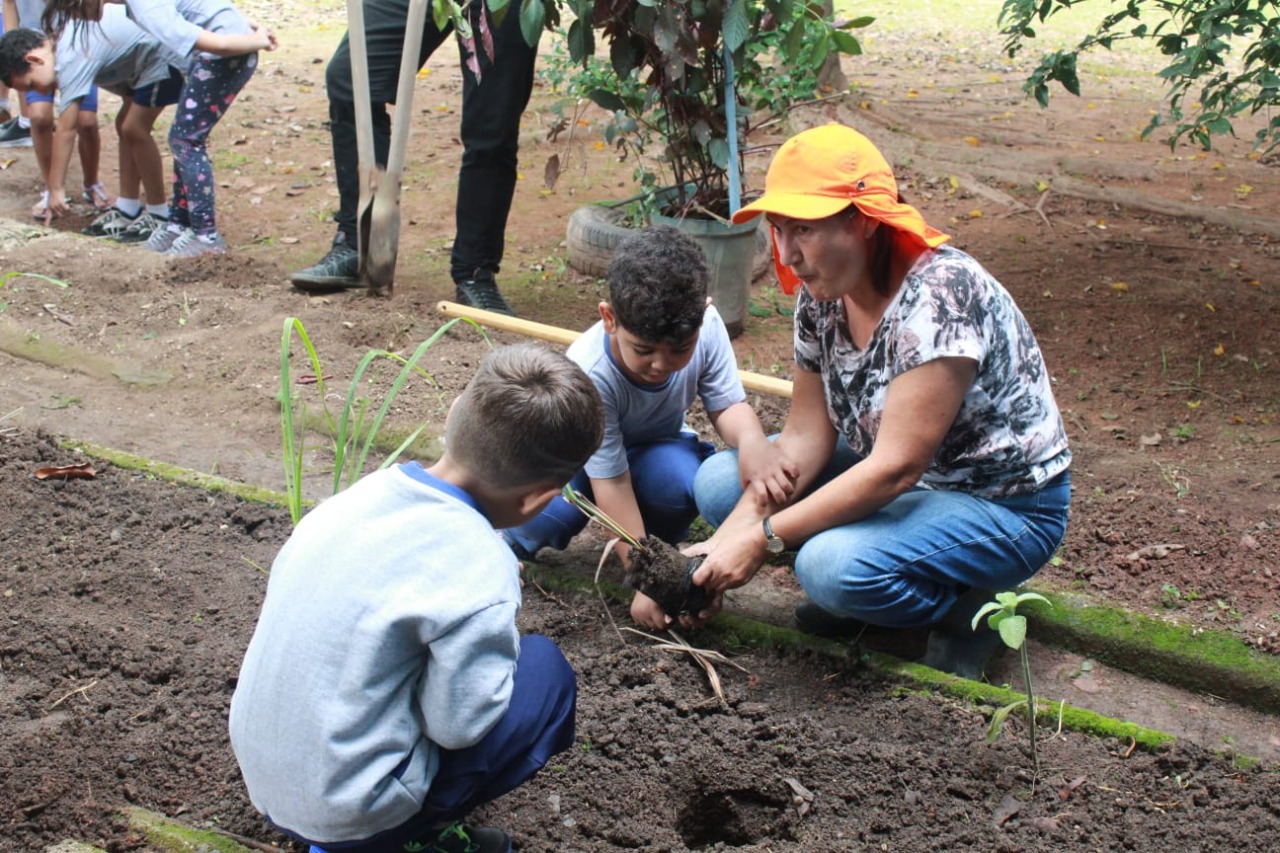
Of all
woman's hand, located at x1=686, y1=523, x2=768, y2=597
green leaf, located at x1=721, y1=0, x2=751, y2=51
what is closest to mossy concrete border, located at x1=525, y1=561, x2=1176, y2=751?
woman's hand, located at x1=686, y1=523, x2=768, y2=597

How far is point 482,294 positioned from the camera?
15.6 ft

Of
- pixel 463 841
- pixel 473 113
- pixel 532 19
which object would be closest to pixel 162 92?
pixel 473 113

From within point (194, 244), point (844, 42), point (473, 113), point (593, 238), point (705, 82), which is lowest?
point (194, 244)

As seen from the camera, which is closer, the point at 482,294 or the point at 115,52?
the point at 482,294

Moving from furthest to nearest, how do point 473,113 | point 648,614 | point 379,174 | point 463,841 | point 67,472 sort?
point 379,174 → point 473,113 → point 67,472 → point 648,614 → point 463,841

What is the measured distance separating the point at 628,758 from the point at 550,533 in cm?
75

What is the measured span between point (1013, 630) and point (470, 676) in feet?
3.19

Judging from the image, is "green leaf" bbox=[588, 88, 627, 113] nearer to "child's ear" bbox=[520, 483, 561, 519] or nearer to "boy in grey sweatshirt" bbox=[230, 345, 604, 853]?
"boy in grey sweatshirt" bbox=[230, 345, 604, 853]

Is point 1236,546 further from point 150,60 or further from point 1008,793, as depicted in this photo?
point 150,60

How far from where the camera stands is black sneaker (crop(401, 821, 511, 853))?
78.2 inches

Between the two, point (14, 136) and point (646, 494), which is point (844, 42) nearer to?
point (646, 494)

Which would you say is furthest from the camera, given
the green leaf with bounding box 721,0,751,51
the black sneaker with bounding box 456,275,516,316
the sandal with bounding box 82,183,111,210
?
the sandal with bounding box 82,183,111,210

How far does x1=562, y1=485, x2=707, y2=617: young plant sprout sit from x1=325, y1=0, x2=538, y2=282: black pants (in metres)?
2.32

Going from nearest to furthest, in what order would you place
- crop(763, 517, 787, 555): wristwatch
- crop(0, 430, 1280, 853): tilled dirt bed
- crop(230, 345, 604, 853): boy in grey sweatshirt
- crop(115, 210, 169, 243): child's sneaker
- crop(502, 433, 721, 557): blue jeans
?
crop(230, 345, 604, 853): boy in grey sweatshirt → crop(0, 430, 1280, 853): tilled dirt bed → crop(763, 517, 787, 555): wristwatch → crop(502, 433, 721, 557): blue jeans → crop(115, 210, 169, 243): child's sneaker
